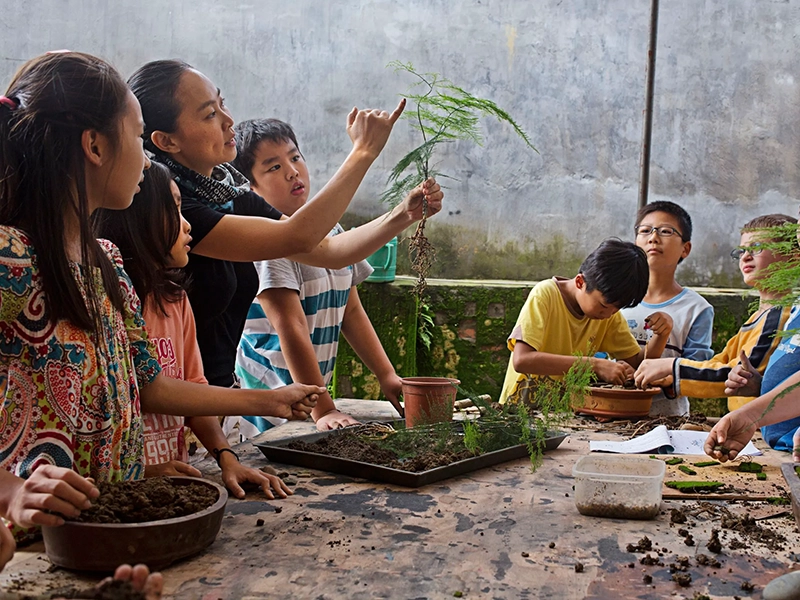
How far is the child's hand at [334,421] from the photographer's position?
2613mm

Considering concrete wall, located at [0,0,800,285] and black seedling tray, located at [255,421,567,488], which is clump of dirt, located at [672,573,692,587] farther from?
concrete wall, located at [0,0,800,285]

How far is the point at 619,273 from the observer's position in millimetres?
3199

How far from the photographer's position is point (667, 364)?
3059 mm

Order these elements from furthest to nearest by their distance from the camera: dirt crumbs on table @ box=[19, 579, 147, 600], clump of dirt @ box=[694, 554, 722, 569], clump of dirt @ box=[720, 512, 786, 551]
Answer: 1. clump of dirt @ box=[720, 512, 786, 551]
2. clump of dirt @ box=[694, 554, 722, 569]
3. dirt crumbs on table @ box=[19, 579, 147, 600]

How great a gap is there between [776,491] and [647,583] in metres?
0.85

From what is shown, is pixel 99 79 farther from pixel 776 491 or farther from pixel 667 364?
pixel 667 364

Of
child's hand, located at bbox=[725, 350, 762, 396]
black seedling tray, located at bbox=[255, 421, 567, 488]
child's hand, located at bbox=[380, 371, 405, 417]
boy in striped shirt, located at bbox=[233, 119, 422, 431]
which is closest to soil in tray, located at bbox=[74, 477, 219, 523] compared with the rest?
black seedling tray, located at bbox=[255, 421, 567, 488]

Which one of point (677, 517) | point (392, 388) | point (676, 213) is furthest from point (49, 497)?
point (676, 213)

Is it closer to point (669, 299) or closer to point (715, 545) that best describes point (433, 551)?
point (715, 545)

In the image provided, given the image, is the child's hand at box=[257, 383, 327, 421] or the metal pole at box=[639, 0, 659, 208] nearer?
the child's hand at box=[257, 383, 327, 421]

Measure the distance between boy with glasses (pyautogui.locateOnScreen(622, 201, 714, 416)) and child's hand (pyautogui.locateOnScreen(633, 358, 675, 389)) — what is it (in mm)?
570

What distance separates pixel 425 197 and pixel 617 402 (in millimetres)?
1155

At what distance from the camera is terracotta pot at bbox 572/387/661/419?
299 centimetres

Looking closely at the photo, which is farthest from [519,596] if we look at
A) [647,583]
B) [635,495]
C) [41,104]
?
[41,104]
